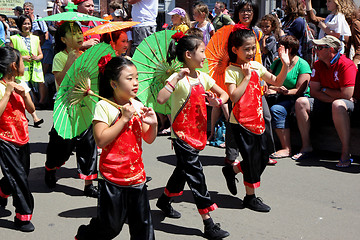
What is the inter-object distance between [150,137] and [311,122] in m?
3.88

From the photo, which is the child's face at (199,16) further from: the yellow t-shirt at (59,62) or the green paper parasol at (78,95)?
the green paper parasol at (78,95)

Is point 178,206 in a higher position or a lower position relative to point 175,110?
lower

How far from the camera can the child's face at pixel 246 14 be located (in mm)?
5746

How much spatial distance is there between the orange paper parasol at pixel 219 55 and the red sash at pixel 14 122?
178 cm

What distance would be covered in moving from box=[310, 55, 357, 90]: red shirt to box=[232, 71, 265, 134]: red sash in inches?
81.3

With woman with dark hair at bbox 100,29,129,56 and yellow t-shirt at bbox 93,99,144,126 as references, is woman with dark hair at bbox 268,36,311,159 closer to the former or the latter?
woman with dark hair at bbox 100,29,129,56

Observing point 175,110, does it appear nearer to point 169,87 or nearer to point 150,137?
point 169,87

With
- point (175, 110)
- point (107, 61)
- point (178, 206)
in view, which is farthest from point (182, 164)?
point (107, 61)

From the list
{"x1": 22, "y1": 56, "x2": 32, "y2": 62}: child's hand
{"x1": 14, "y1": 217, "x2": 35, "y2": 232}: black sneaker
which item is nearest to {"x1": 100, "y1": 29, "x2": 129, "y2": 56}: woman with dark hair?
{"x1": 14, "y1": 217, "x2": 35, "y2": 232}: black sneaker

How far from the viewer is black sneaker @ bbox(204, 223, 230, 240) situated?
367 centimetres

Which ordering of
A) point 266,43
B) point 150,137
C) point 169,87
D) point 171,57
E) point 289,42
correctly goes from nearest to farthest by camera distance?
point 150,137
point 169,87
point 171,57
point 289,42
point 266,43

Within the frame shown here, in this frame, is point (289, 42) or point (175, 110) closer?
point (175, 110)

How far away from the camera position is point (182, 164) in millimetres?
3826

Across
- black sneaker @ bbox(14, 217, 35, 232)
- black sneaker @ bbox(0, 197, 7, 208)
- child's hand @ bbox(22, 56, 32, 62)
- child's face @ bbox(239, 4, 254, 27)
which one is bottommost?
black sneaker @ bbox(14, 217, 35, 232)
